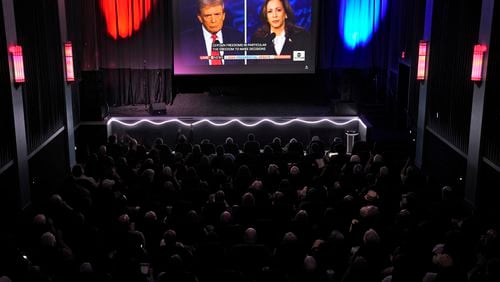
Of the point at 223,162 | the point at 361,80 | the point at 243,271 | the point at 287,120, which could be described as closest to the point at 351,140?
the point at 287,120

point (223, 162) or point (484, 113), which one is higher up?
point (484, 113)

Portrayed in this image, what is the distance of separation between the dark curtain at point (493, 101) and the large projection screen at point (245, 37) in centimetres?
729

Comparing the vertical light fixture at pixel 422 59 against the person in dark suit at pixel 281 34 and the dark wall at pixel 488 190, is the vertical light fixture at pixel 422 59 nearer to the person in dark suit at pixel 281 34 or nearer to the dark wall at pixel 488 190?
the dark wall at pixel 488 190

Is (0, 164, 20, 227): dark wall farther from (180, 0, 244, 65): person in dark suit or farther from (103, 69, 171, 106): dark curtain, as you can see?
(180, 0, 244, 65): person in dark suit

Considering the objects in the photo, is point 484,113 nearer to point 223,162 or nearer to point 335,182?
point 335,182

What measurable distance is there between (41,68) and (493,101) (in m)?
7.76

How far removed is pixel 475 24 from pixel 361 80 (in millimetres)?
6631

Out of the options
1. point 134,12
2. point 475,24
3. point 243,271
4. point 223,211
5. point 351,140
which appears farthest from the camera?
point 134,12

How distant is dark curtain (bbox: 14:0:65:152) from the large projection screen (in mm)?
→ 4504

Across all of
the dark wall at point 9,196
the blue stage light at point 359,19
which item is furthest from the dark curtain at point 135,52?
the dark wall at point 9,196

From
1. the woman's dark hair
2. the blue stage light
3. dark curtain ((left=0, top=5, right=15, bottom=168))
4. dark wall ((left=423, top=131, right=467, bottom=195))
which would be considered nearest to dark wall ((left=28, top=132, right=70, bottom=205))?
dark curtain ((left=0, top=5, right=15, bottom=168))

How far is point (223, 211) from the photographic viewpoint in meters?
8.68

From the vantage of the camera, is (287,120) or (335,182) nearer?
(335,182)

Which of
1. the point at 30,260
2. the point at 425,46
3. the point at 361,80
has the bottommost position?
the point at 30,260
